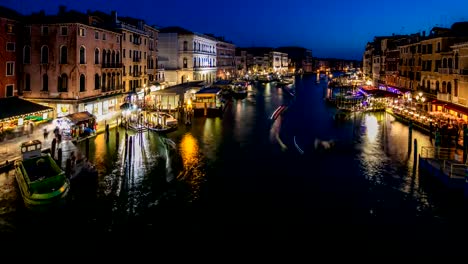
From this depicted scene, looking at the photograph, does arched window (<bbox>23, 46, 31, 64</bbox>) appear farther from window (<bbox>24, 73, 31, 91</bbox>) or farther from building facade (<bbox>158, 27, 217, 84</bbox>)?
building facade (<bbox>158, 27, 217, 84</bbox>)

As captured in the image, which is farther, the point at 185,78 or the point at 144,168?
the point at 185,78

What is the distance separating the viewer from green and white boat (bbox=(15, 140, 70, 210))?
17281 millimetres

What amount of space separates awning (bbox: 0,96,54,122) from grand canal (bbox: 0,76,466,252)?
16.7ft

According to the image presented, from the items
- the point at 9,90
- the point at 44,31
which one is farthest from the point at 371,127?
the point at 9,90

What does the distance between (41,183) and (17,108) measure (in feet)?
47.8

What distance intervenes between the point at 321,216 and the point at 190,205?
565 cm

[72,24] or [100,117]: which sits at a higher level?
[72,24]

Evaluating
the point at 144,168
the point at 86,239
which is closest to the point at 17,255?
the point at 86,239

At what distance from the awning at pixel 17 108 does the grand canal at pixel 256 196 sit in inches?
200

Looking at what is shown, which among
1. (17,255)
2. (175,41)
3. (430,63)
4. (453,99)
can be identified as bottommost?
(17,255)

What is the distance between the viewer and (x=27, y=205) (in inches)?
680

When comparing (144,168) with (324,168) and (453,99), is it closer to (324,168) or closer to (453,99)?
(324,168)

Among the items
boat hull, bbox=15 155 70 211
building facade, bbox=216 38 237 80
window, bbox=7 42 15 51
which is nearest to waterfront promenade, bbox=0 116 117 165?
boat hull, bbox=15 155 70 211

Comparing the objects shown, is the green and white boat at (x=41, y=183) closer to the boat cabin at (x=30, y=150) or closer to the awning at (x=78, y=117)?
the boat cabin at (x=30, y=150)
